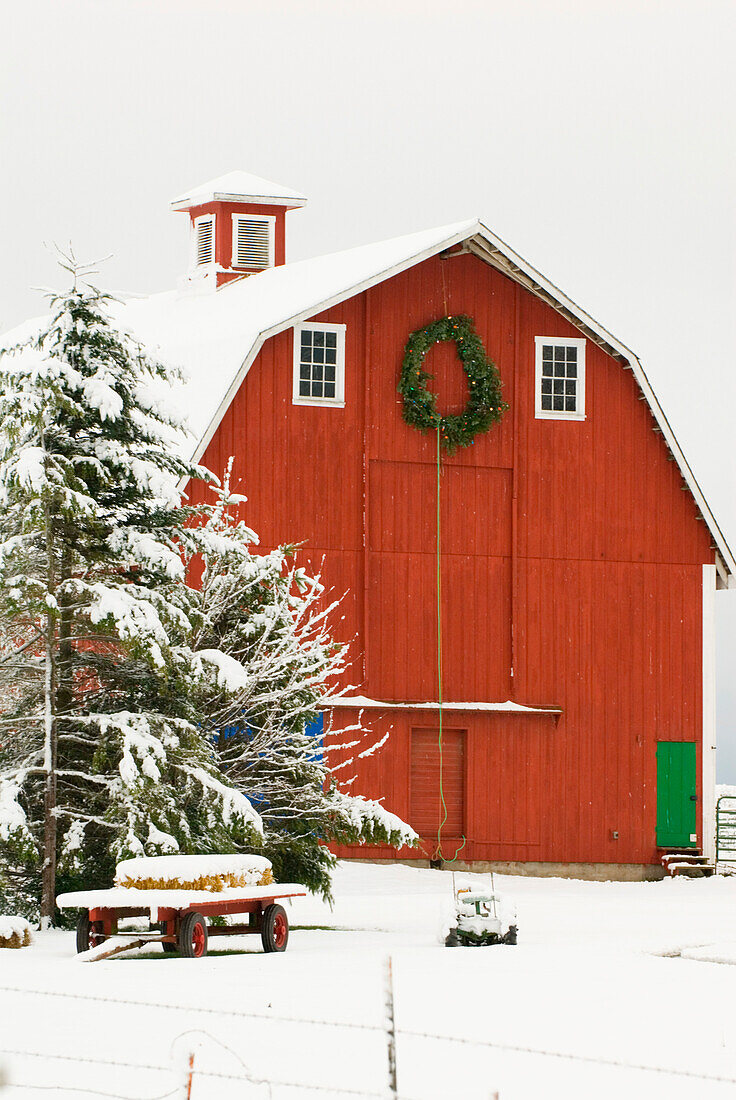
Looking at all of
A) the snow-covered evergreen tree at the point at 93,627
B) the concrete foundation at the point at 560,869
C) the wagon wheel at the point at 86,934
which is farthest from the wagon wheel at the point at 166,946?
the concrete foundation at the point at 560,869

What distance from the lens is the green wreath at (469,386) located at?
24000mm

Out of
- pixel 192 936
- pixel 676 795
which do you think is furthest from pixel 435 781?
pixel 192 936

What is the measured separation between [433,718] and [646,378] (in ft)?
18.9

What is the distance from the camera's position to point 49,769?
49.4ft

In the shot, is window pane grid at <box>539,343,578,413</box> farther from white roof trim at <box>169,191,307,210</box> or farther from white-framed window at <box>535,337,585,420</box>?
white roof trim at <box>169,191,307,210</box>

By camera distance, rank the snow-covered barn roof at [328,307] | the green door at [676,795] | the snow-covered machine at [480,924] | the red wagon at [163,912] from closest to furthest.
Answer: the red wagon at [163,912], the snow-covered machine at [480,924], the snow-covered barn roof at [328,307], the green door at [676,795]

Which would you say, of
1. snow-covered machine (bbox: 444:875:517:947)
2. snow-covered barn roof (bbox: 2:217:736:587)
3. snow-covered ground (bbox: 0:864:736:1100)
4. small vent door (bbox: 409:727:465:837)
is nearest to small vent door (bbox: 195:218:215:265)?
snow-covered barn roof (bbox: 2:217:736:587)

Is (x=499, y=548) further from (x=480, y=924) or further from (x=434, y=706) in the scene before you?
(x=480, y=924)

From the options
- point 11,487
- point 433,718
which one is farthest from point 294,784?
point 433,718

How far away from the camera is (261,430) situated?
23.5 meters

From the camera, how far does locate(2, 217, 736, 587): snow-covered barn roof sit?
23.3m

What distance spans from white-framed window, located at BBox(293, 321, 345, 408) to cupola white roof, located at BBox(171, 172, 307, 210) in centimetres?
1034

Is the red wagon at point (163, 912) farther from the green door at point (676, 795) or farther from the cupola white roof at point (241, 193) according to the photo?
the cupola white roof at point (241, 193)

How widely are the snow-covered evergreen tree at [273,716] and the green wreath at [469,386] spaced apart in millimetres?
6786
